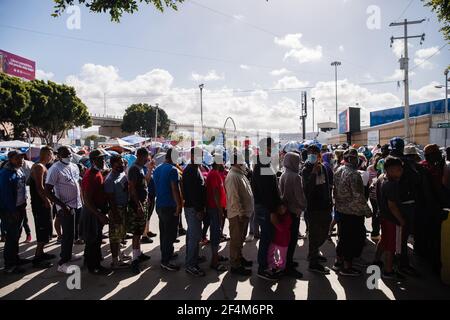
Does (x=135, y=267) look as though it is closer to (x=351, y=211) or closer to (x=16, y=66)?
(x=351, y=211)

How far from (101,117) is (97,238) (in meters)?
89.6

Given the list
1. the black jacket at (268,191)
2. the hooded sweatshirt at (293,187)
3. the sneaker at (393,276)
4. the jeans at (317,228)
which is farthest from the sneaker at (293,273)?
the sneaker at (393,276)

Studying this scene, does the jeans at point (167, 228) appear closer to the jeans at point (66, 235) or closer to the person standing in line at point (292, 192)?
the jeans at point (66, 235)

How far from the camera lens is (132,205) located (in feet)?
15.6

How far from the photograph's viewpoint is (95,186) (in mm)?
4469

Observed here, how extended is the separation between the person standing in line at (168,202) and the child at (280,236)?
1.36 m

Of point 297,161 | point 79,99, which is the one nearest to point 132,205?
point 297,161

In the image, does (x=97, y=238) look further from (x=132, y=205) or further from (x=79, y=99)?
(x=79, y=99)

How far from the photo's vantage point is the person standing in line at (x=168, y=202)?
460 centimetres

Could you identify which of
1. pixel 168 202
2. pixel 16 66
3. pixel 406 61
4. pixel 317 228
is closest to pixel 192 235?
pixel 168 202

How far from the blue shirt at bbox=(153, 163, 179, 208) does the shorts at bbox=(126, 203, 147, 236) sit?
1.32ft

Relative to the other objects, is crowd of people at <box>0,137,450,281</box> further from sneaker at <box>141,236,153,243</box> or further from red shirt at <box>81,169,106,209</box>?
sneaker at <box>141,236,153,243</box>

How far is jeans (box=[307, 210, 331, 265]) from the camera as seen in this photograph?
4535 millimetres

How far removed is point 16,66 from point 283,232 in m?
64.0
